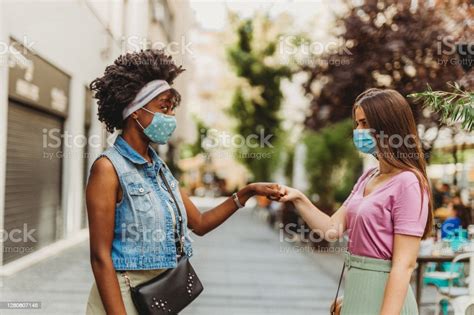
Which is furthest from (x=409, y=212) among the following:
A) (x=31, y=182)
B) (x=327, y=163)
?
(x=327, y=163)

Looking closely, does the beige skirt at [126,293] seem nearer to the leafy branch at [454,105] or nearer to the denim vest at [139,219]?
→ the denim vest at [139,219]

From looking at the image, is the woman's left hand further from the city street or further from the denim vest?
the city street

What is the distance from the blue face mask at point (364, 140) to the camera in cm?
265

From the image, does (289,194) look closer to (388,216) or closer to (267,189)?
(267,189)

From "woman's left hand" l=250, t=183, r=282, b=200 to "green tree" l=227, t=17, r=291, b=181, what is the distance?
26166mm

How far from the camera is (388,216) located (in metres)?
2.43

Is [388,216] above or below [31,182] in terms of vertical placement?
below

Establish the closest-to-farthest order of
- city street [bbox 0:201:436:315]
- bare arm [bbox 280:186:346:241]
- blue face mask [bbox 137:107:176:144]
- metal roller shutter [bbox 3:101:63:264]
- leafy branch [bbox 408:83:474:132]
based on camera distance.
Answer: blue face mask [bbox 137:107:176:144], bare arm [bbox 280:186:346:241], leafy branch [bbox 408:83:474:132], city street [bbox 0:201:436:315], metal roller shutter [bbox 3:101:63:264]

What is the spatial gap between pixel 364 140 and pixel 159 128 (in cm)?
85

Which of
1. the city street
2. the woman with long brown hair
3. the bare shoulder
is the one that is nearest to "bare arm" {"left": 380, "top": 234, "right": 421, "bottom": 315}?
the woman with long brown hair

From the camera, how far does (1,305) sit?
23.2ft

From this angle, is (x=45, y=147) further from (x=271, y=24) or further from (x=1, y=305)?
(x=271, y=24)

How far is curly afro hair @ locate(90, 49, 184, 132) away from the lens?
2.55m

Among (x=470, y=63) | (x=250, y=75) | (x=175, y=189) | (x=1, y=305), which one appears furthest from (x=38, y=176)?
(x=250, y=75)
